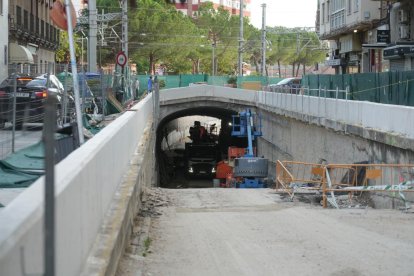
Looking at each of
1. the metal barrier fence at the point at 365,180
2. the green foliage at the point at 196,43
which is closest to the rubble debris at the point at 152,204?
the metal barrier fence at the point at 365,180

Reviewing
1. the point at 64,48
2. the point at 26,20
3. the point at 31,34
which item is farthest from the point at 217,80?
the point at 26,20

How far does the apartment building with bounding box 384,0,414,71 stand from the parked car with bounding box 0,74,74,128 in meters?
23.3

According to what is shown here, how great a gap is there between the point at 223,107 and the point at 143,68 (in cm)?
6403

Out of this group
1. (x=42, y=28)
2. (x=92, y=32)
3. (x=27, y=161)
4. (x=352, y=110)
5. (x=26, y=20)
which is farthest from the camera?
(x=42, y=28)

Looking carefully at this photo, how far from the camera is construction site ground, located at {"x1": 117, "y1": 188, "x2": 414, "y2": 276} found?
8711mm

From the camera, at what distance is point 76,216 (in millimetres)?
5461

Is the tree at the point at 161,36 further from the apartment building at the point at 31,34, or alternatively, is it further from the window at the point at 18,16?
the window at the point at 18,16

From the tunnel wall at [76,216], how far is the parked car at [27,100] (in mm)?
1892

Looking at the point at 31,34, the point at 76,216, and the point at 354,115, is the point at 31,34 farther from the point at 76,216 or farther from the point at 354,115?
the point at 76,216

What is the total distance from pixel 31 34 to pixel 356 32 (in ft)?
76.8

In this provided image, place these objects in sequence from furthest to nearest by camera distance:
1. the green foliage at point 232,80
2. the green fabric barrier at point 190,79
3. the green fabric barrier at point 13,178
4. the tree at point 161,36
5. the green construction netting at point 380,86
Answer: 1. the tree at point 161,36
2. the green foliage at point 232,80
3. the green fabric barrier at point 190,79
4. the green construction netting at point 380,86
5. the green fabric barrier at point 13,178

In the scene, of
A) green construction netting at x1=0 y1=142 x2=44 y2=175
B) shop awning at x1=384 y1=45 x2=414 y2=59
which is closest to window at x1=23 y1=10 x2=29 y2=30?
shop awning at x1=384 y1=45 x2=414 y2=59

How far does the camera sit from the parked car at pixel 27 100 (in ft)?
43.1

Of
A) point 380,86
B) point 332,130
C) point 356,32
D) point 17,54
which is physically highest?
point 356,32
